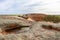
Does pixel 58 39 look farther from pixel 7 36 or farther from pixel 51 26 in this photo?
pixel 7 36

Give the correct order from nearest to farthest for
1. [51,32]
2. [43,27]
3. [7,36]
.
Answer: [7,36]
[51,32]
[43,27]

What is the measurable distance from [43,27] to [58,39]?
897mm

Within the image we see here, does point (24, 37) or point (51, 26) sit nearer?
point (24, 37)

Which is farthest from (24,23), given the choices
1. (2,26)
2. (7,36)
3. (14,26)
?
(7,36)

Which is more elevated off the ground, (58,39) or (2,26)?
(2,26)

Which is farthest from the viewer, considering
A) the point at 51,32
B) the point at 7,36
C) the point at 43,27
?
the point at 43,27

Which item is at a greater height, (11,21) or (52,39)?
(11,21)

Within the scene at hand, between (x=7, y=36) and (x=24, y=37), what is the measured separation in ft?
1.81

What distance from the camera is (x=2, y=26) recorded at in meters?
6.18

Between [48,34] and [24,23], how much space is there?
4.08ft

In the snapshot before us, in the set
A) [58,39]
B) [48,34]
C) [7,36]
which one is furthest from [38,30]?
[7,36]

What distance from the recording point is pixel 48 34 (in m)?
5.59

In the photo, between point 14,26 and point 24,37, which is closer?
point 24,37

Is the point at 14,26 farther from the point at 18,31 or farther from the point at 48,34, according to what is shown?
the point at 48,34
